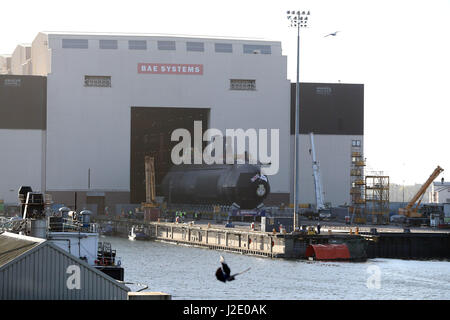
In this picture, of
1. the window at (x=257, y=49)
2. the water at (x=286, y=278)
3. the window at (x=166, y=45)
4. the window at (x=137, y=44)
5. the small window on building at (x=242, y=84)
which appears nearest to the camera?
the water at (x=286, y=278)

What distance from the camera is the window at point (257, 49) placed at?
110m

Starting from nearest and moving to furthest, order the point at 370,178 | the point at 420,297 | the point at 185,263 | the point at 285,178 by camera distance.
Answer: the point at 420,297
the point at 185,263
the point at 370,178
the point at 285,178

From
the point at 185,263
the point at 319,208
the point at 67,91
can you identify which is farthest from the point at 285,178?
the point at 185,263

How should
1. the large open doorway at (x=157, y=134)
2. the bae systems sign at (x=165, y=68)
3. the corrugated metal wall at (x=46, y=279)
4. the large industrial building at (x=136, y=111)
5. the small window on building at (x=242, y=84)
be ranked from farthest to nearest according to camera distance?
the large open doorway at (x=157, y=134)
the small window on building at (x=242, y=84)
the bae systems sign at (x=165, y=68)
the large industrial building at (x=136, y=111)
the corrugated metal wall at (x=46, y=279)

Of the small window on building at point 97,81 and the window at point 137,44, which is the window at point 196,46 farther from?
the small window on building at point 97,81

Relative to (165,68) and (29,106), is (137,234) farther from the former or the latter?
(29,106)

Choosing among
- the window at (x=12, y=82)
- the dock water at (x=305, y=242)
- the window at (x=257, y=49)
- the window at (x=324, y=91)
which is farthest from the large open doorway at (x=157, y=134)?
the dock water at (x=305, y=242)

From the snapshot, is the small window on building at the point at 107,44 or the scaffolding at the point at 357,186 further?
the small window on building at the point at 107,44

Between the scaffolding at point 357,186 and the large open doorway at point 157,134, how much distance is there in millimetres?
19402

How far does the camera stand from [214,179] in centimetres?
9331

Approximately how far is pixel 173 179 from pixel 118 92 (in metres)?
12.4

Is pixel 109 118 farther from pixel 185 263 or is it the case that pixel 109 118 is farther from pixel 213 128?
pixel 185 263

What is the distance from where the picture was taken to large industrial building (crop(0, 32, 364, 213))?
105m

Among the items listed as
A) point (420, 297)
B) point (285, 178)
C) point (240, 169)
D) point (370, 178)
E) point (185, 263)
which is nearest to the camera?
point (420, 297)
